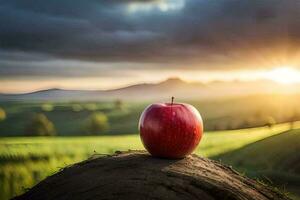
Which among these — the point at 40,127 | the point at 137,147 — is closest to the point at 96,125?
the point at 40,127

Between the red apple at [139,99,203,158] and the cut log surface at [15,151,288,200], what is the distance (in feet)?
0.45

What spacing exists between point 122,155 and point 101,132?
25210 mm

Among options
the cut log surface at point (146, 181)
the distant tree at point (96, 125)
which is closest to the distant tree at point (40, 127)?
the distant tree at point (96, 125)

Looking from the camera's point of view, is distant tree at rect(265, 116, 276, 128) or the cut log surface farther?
distant tree at rect(265, 116, 276, 128)

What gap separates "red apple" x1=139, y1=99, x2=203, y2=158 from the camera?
5434 mm

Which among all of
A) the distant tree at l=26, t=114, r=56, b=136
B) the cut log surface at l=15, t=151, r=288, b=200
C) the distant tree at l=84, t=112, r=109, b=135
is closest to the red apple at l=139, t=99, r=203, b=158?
the cut log surface at l=15, t=151, r=288, b=200

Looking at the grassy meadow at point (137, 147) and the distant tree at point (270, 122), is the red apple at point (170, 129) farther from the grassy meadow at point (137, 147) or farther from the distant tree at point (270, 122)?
the distant tree at point (270, 122)

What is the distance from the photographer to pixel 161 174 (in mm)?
4953

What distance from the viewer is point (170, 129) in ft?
17.8

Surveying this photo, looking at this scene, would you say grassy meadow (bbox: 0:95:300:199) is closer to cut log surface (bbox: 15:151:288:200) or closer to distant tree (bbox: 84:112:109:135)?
cut log surface (bbox: 15:151:288:200)

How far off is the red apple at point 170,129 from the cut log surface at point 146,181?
14 cm

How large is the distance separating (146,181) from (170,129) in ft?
2.63

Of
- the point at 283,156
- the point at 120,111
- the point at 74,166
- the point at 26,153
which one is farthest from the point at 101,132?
the point at 74,166

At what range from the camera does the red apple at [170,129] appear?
214 inches
